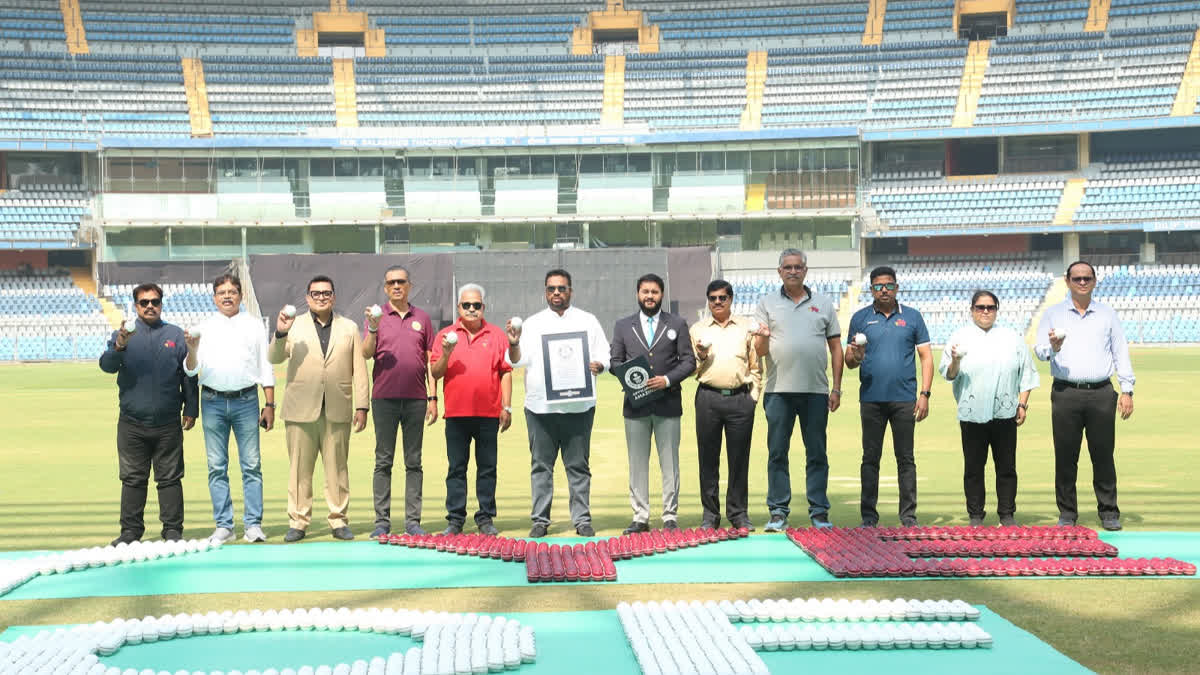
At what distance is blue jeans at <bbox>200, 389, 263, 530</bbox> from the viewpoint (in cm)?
891

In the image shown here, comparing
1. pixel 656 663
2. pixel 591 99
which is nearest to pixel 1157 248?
pixel 591 99

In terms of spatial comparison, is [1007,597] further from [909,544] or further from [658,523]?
[658,523]

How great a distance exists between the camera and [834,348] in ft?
30.1

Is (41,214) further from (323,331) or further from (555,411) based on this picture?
(555,411)

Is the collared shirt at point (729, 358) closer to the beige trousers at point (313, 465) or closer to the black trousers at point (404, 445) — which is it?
the black trousers at point (404, 445)

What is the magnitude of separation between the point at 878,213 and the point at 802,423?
38105 mm

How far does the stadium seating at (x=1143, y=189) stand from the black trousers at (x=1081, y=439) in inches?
1464

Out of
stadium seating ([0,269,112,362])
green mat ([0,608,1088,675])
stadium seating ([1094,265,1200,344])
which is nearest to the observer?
green mat ([0,608,1088,675])

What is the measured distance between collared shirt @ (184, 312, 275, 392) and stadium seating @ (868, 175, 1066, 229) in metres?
38.7

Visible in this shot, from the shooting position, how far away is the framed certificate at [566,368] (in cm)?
902

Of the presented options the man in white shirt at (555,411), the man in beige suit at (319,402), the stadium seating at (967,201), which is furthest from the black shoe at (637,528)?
the stadium seating at (967,201)

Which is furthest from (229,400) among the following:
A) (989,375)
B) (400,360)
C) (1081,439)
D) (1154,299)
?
(1154,299)

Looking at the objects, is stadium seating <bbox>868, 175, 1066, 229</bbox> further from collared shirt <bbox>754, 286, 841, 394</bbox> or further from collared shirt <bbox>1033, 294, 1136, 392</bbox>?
collared shirt <bbox>754, 286, 841, 394</bbox>

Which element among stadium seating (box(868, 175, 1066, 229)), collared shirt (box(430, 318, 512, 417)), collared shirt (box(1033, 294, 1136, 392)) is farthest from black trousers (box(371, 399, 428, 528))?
stadium seating (box(868, 175, 1066, 229))
